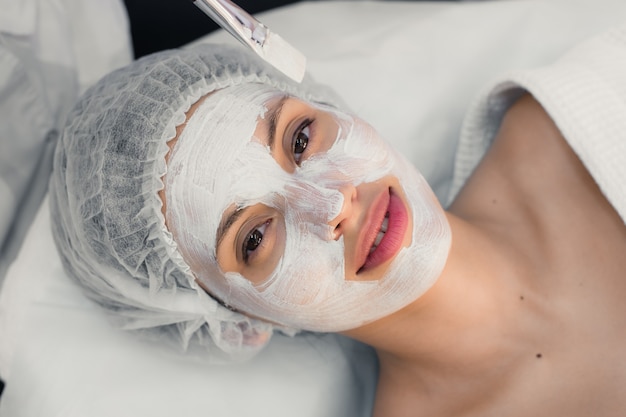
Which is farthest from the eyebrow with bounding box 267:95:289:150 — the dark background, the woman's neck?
the dark background

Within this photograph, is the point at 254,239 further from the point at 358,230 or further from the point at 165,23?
the point at 165,23

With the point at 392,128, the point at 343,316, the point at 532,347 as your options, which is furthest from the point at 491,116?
the point at 343,316

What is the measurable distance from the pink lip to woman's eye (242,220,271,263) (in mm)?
172

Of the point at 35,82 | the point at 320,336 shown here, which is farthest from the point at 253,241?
the point at 35,82

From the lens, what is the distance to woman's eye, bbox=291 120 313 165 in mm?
1112

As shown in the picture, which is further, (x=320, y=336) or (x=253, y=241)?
(x=320, y=336)

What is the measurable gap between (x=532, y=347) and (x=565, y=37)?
819 millimetres

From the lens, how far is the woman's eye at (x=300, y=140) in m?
1.11

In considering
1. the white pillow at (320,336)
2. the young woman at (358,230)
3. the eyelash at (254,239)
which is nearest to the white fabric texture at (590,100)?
the young woman at (358,230)

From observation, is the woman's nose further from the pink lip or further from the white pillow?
the white pillow

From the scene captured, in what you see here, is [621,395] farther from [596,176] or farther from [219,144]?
[219,144]

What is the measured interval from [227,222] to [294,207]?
0.11 meters

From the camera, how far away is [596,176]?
1.24m

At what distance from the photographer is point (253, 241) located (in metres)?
1.10
